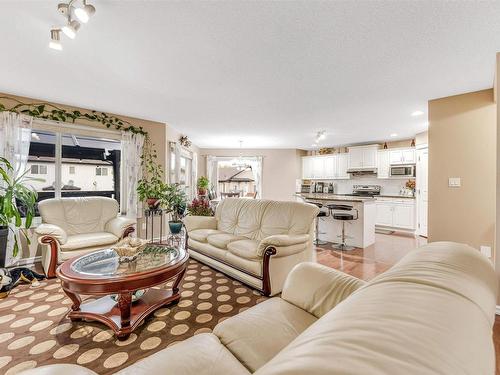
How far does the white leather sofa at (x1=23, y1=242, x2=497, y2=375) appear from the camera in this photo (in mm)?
359

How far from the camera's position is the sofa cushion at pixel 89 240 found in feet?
10.0

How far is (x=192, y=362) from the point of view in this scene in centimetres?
95

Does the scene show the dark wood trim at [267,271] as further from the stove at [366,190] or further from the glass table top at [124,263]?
the stove at [366,190]

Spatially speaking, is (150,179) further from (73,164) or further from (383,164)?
(383,164)

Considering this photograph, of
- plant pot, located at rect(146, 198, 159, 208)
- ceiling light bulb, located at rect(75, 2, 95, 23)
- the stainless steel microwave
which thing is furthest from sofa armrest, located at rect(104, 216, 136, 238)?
the stainless steel microwave

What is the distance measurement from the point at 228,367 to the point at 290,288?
681 millimetres

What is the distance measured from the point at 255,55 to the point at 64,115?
356cm

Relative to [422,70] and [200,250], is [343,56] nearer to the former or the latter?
[422,70]

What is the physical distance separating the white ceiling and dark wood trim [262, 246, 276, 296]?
1.98m

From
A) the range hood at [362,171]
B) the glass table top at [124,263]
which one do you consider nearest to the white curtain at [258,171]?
the range hood at [362,171]

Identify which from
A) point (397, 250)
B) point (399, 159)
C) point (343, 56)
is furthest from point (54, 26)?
point (399, 159)

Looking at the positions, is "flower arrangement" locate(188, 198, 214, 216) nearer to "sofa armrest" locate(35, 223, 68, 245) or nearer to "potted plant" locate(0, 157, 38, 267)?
"sofa armrest" locate(35, 223, 68, 245)

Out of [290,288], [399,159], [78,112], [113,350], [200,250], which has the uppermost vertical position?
[78,112]

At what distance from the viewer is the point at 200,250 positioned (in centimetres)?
338
